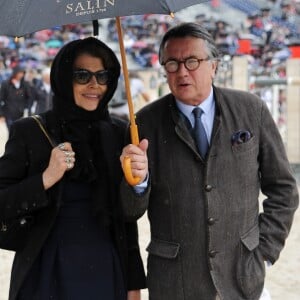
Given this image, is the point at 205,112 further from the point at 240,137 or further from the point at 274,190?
the point at 274,190

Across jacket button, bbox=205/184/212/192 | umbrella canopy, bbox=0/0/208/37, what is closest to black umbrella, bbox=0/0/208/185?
umbrella canopy, bbox=0/0/208/37

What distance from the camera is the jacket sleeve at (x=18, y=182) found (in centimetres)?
271

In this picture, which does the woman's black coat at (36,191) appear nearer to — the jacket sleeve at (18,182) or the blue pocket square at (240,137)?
the jacket sleeve at (18,182)

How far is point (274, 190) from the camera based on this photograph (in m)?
3.01

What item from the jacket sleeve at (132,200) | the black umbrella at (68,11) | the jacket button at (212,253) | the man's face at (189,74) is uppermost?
the black umbrella at (68,11)

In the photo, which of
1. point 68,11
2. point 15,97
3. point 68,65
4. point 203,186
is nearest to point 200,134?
point 203,186

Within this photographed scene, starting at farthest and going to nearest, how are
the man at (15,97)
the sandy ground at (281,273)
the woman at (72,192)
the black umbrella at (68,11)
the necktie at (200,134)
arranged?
the man at (15,97)
the sandy ground at (281,273)
the necktie at (200,134)
the woman at (72,192)
the black umbrella at (68,11)

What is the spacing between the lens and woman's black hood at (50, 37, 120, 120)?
285 cm

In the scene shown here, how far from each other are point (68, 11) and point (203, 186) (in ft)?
2.94

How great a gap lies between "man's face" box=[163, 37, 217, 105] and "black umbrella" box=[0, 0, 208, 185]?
0.75 ft

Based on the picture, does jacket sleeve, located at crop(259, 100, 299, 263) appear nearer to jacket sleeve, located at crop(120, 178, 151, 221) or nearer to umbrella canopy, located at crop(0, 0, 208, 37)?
jacket sleeve, located at crop(120, 178, 151, 221)

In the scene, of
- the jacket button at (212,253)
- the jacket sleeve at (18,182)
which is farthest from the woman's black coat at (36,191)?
the jacket button at (212,253)

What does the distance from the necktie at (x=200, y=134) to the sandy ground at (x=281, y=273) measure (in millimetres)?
2522

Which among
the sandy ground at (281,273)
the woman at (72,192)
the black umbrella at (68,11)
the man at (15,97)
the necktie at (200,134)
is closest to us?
the black umbrella at (68,11)
